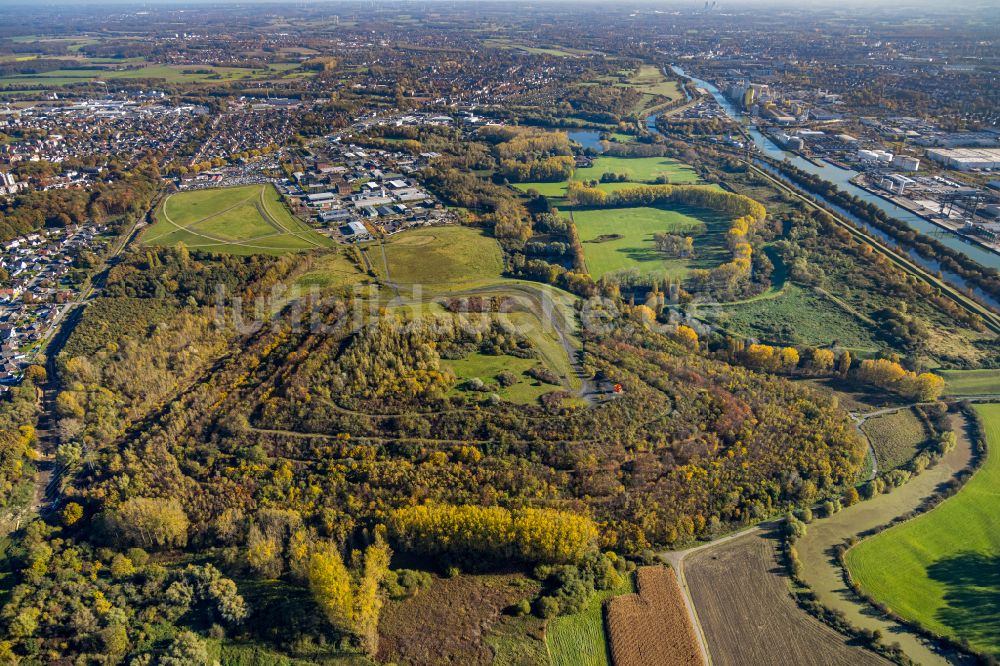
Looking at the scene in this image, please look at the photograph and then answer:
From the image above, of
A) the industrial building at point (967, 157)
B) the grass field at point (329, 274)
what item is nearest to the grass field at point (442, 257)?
the grass field at point (329, 274)

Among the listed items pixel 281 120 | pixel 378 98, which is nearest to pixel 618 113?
pixel 378 98

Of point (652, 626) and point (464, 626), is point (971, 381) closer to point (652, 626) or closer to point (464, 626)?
point (652, 626)

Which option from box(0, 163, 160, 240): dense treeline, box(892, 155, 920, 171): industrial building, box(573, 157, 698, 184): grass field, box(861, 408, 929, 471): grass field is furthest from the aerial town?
box(892, 155, 920, 171): industrial building

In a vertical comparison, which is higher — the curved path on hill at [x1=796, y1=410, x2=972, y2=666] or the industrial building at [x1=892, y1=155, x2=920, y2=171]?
the industrial building at [x1=892, y1=155, x2=920, y2=171]

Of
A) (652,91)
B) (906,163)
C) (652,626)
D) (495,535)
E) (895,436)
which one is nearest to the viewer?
(652,626)

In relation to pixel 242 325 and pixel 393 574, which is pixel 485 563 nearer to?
pixel 393 574

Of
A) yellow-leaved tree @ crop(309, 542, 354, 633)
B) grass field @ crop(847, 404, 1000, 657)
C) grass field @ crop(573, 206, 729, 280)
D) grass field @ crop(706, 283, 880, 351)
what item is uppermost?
grass field @ crop(573, 206, 729, 280)

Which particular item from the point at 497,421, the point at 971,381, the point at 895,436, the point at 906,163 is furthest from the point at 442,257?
the point at 906,163

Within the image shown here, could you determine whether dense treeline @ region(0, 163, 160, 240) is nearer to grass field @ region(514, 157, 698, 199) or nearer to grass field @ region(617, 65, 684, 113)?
grass field @ region(514, 157, 698, 199)
